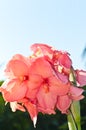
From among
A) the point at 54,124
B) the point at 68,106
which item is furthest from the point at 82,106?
the point at 68,106

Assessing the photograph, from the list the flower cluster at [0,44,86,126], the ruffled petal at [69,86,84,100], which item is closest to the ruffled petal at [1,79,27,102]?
the flower cluster at [0,44,86,126]

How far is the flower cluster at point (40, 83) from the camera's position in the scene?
3.32 ft

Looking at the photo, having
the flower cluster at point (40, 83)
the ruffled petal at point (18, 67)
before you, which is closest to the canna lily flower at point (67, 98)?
the flower cluster at point (40, 83)

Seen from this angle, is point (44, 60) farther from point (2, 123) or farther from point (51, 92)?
point (2, 123)

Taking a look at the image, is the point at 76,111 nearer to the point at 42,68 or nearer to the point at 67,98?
the point at 67,98

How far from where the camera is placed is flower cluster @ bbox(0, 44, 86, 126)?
101 centimetres

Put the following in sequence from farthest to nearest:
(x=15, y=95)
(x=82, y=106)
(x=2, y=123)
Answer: (x=82, y=106) → (x=2, y=123) → (x=15, y=95)

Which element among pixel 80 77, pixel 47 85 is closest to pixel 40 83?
pixel 47 85

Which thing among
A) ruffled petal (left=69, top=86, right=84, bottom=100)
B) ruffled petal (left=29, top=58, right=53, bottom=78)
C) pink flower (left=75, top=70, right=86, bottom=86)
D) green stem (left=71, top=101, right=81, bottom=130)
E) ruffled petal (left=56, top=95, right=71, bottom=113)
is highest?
ruffled petal (left=29, top=58, right=53, bottom=78)

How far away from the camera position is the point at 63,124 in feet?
7.09

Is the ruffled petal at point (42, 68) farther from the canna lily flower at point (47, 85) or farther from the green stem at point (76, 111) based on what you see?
the green stem at point (76, 111)

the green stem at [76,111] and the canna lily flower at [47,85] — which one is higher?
the canna lily flower at [47,85]

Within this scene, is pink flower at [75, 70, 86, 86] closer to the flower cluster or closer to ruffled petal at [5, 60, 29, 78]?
the flower cluster

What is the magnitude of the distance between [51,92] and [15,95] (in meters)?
0.09
